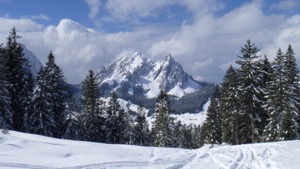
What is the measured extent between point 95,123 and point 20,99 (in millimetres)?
12272

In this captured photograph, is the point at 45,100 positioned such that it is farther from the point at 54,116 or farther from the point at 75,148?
the point at 75,148

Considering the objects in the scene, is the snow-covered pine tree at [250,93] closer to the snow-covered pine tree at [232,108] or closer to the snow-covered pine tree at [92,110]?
the snow-covered pine tree at [232,108]

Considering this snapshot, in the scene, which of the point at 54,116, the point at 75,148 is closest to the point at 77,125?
the point at 54,116

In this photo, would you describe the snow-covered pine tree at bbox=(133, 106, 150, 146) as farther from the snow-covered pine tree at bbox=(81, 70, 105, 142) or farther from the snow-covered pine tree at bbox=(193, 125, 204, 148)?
the snow-covered pine tree at bbox=(193, 125, 204, 148)

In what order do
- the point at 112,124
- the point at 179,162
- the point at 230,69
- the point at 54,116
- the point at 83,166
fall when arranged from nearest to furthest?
1. the point at 83,166
2. the point at 179,162
3. the point at 54,116
4. the point at 230,69
5. the point at 112,124

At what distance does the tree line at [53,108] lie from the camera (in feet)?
144

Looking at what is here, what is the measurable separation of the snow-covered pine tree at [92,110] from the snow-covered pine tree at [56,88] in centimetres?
503

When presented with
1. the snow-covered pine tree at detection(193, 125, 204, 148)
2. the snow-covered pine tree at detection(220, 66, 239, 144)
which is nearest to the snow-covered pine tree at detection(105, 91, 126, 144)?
the snow-covered pine tree at detection(220, 66, 239, 144)

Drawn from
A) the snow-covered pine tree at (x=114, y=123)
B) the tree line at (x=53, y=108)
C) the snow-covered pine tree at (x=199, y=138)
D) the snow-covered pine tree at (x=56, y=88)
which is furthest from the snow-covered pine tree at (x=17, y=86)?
the snow-covered pine tree at (x=199, y=138)

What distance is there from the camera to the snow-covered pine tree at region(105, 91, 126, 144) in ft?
188

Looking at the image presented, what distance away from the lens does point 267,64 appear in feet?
160

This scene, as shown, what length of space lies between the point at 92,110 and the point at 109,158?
112 ft

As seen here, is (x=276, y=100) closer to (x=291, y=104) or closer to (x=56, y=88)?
(x=291, y=104)

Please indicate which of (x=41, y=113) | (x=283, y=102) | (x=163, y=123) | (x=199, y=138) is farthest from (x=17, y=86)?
(x=199, y=138)
